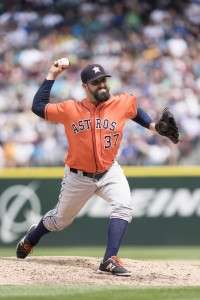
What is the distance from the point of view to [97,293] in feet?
21.1

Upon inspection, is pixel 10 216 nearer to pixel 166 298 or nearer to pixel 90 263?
pixel 90 263

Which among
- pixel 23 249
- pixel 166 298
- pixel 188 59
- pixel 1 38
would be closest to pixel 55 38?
pixel 1 38

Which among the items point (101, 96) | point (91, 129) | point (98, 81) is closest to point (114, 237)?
point (91, 129)

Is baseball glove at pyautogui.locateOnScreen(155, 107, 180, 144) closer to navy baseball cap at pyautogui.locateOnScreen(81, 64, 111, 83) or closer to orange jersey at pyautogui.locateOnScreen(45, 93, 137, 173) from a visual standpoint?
orange jersey at pyautogui.locateOnScreen(45, 93, 137, 173)

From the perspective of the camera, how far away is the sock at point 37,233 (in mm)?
8156

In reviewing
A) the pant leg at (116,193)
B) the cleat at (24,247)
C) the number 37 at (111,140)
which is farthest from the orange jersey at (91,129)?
the cleat at (24,247)

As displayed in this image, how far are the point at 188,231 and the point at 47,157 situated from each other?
2.62m

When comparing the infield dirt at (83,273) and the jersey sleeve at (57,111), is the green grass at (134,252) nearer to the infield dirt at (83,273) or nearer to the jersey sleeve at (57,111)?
the infield dirt at (83,273)

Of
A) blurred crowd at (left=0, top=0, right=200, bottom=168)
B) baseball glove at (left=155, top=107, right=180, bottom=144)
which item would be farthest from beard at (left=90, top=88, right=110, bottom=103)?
blurred crowd at (left=0, top=0, right=200, bottom=168)

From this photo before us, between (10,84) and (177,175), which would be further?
(10,84)

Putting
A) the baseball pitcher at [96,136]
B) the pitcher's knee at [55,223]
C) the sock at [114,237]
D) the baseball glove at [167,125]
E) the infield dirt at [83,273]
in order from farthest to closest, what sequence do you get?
the pitcher's knee at [55,223] → the baseball glove at [167,125] → the baseball pitcher at [96,136] → the sock at [114,237] → the infield dirt at [83,273]

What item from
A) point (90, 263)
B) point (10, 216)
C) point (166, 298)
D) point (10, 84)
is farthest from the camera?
point (10, 84)

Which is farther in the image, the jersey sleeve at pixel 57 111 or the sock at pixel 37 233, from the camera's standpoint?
the sock at pixel 37 233

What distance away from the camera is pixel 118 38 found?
1673 cm
